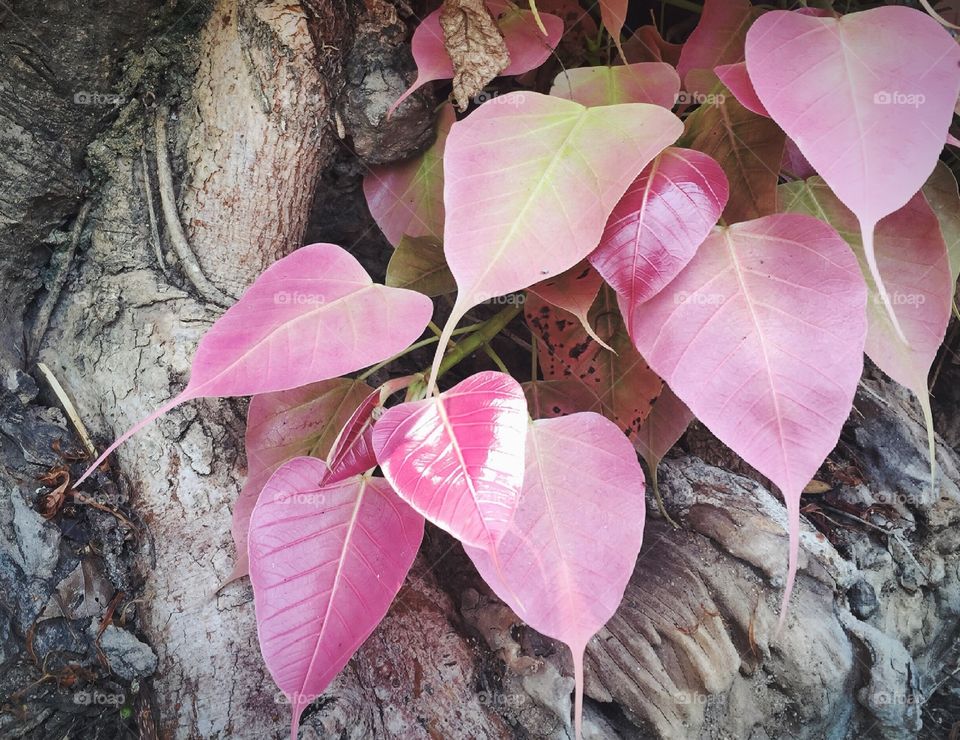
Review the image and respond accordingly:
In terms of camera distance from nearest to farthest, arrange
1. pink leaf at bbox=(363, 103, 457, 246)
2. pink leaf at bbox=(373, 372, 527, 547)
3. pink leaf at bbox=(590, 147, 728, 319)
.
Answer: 1. pink leaf at bbox=(373, 372, 527, 547)
2. pink leaf at bbox=(590, 147, 728, 319)
3. pink leaf at bbox=(363, 103, 457, 246)

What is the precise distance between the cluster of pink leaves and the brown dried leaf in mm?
145

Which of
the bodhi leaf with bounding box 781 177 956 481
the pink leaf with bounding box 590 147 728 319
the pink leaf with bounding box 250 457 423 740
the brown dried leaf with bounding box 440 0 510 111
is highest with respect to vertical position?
the brown dried leaf with bounding box 440 0 510 111

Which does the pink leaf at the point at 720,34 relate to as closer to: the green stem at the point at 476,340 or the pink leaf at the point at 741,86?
the pink leaf at the point at 741,86

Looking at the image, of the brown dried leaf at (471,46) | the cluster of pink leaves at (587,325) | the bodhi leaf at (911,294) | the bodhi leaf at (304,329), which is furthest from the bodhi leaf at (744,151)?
the bodhi leaf at (304,329)

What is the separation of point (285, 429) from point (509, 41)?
462 mm

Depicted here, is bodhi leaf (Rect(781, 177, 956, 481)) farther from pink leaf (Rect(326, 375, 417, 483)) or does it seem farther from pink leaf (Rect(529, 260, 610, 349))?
pink leaf (Rect(326, 375, 417, 483))

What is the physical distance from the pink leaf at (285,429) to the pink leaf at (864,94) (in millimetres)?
454

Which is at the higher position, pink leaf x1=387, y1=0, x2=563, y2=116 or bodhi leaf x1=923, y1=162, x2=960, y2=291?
pink leaf x1=387, y1=0, x2=563, y2=116

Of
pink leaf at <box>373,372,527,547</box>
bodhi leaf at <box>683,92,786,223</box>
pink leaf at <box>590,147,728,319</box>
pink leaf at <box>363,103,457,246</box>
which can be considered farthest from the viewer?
pink leaf at <box>363,103,457,246</box>

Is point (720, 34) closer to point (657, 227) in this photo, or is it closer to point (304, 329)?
point (657, 227)

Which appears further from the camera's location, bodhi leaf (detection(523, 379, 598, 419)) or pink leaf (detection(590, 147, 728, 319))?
bodhi leaf (detection(523, 379, 598, 419))

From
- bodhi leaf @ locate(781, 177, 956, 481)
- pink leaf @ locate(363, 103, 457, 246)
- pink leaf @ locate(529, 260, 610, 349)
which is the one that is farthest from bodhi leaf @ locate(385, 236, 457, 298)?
bodhi leaf @ locate(781, 177, 956, 481)

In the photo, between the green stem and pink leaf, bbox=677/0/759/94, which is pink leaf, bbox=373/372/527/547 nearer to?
the green stem

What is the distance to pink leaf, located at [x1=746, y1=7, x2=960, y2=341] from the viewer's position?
1.51 feet
